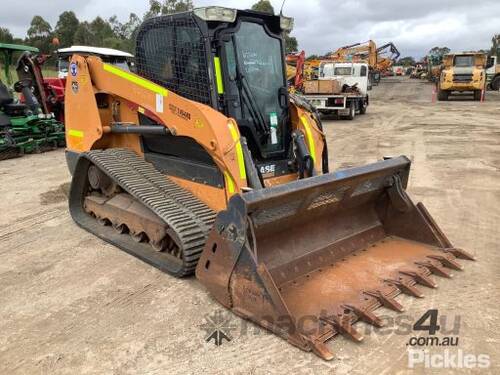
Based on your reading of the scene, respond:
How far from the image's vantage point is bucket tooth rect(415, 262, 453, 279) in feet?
12.3

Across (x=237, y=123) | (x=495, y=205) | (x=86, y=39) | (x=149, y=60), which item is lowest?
(x=495, y=205)

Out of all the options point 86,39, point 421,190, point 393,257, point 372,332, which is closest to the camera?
point 372,332

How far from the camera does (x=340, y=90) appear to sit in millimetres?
15867

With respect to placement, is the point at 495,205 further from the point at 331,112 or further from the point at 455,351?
the point at 331,112

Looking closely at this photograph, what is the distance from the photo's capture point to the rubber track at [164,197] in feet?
12.0

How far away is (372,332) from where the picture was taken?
302 centimetres

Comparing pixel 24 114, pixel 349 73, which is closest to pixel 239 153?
pixel 24 114

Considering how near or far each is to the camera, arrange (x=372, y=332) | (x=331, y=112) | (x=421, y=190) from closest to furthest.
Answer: (x=372, y=332), (x=421, y=190), (x=331, y=112)

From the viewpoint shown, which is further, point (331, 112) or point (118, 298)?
point (331, 112)

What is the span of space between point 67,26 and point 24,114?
2271 inches

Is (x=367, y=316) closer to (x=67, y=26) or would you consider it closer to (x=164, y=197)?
(x=164, y=197)

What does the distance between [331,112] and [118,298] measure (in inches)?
532

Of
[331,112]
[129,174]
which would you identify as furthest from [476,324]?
[331,112]

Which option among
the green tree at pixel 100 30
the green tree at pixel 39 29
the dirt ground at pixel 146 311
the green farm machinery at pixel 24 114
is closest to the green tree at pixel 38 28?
the green tree at pixel 39 29
